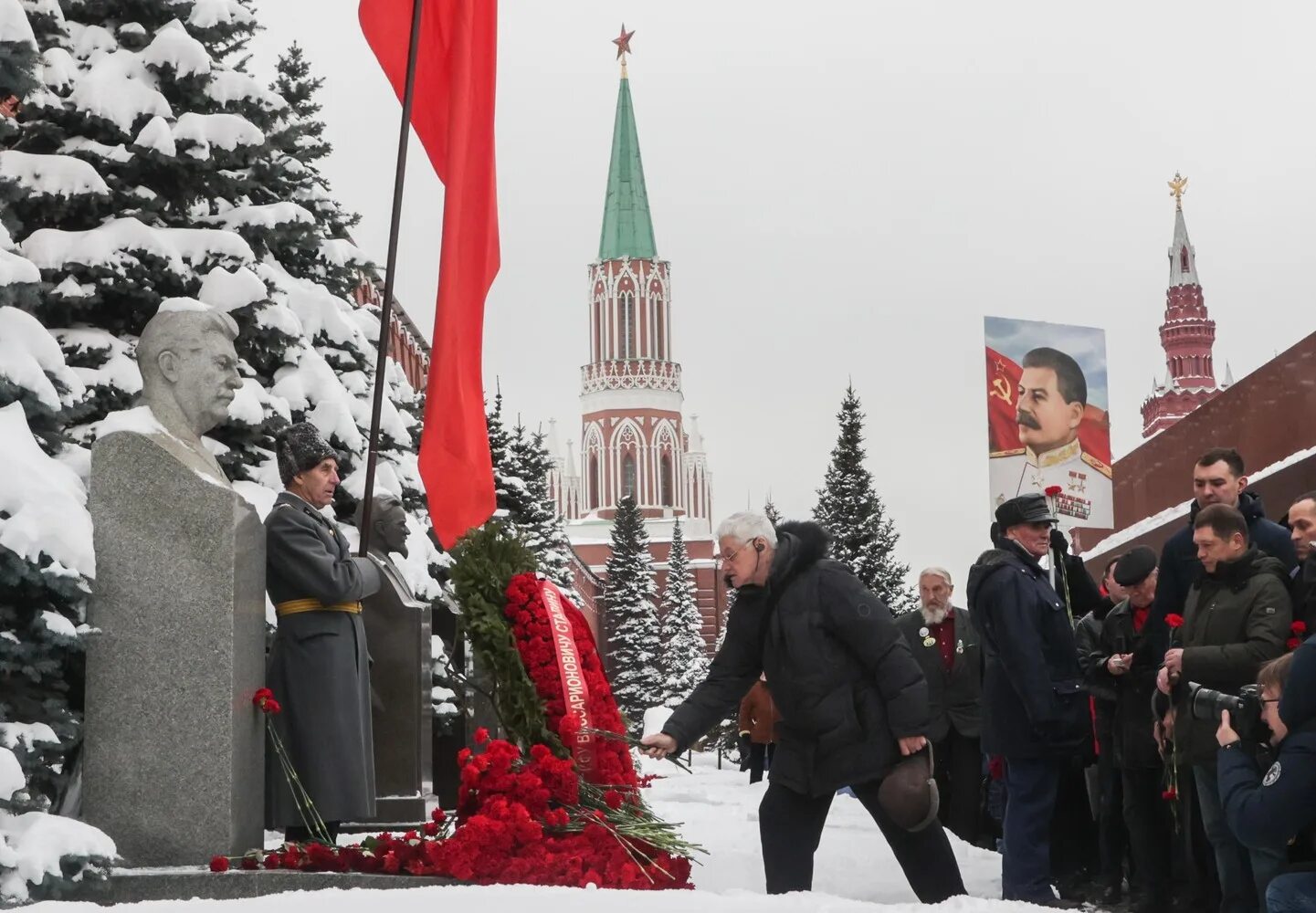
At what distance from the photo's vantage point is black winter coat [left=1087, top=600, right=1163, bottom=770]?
28.8 ft

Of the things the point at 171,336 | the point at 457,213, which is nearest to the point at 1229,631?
the point at 457,213

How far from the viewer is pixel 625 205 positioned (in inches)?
5413

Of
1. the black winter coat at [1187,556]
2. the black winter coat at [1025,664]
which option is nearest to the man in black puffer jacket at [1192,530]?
the black winter coat at [1187,556]

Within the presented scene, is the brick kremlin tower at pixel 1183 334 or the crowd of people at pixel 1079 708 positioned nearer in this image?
the crowd of people at pixel 1079 708

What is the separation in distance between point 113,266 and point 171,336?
3.33 meters

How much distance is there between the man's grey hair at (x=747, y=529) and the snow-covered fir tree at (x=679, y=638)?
73973mm

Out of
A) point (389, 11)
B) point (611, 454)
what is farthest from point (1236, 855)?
point (611, 454)

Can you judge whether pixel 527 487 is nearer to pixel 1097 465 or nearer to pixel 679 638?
pixel 1097 465

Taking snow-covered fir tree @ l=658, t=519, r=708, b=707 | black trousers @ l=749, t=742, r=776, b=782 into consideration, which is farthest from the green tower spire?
black trousers @ l=749, t=742, r=776, b=782

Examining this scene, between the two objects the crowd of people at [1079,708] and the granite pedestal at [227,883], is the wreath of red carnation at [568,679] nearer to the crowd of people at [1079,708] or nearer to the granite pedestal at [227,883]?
the crowd of people at [1079,708]

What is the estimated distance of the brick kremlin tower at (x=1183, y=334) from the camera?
350ft

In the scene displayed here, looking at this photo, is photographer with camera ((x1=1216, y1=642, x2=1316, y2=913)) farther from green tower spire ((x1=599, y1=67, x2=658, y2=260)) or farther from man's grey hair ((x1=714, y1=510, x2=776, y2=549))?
green tower spire ((x1=599, y1=67, x2=658, y2=260))

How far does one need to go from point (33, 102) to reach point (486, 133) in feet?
7.92

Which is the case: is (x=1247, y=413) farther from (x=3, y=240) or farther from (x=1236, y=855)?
(x=3, y=240)
